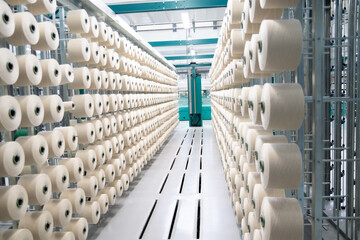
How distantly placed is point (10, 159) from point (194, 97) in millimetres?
12184

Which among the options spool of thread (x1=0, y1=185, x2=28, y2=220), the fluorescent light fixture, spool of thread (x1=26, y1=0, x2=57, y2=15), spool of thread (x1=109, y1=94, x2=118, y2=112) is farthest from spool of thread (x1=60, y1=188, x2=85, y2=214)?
the fluorescent light fixture

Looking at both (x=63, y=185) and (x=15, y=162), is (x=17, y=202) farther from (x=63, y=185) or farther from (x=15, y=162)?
(x=63, y=185)

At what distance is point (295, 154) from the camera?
5.79ft

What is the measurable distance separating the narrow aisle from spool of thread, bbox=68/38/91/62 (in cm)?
210

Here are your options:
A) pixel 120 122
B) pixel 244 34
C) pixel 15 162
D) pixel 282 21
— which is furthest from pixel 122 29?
pixel 282 21

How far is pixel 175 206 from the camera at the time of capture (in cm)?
450

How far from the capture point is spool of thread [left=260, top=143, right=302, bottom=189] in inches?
69.2

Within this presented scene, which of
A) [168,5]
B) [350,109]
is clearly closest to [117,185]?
[350,109]

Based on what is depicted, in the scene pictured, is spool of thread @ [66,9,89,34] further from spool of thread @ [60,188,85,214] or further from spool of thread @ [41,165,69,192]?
spool of thread @ [60,188,85,214]

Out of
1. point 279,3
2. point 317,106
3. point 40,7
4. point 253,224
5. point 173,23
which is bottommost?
point 253,224

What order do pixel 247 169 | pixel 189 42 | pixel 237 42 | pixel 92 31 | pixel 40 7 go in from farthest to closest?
pixel 189 42, pixel 92 31, pixel 237 42, pixel 247 169, pixel 40 7

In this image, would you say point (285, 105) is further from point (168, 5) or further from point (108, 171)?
point (168, 5)

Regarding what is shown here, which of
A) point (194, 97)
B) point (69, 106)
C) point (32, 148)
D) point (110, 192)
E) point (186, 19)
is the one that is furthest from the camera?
point (194, 97)

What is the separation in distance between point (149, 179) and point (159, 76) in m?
4.06
